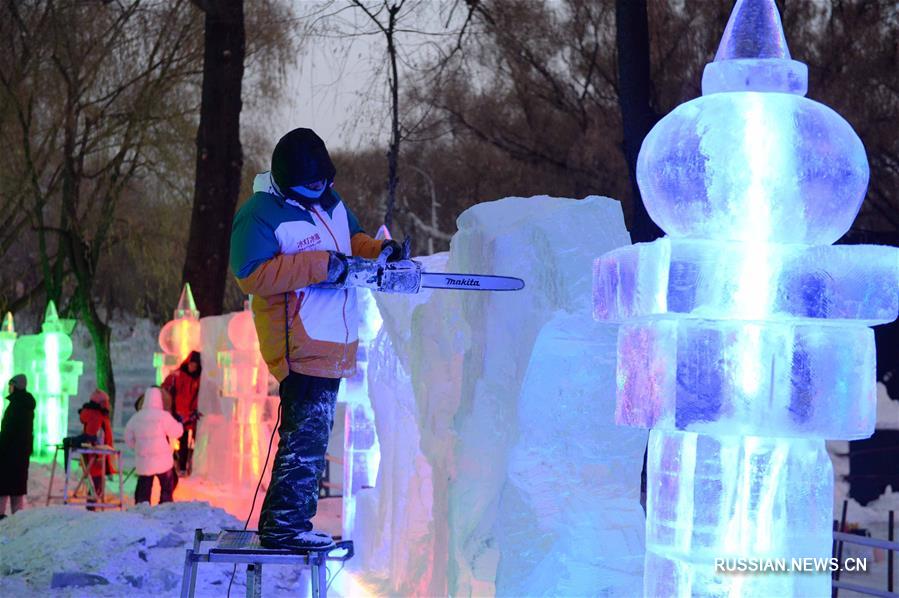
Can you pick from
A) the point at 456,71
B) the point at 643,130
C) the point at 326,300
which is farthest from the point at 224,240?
the point at 326,300

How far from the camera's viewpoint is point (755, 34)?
10.3ft

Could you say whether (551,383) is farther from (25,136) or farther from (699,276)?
(25,136)

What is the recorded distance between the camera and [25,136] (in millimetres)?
20141

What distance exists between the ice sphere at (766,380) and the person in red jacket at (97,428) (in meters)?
9.61

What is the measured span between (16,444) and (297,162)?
7.90 metres

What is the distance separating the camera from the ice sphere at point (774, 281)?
290 cm

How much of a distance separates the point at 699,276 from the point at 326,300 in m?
1.78

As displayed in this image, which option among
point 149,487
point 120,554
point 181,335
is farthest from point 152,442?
point 120,554

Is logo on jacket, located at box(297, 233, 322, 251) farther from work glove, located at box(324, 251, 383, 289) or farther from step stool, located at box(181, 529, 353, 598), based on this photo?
step stool, located at box(181, 529, 353, 598)

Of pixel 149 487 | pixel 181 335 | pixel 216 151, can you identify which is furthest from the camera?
pixel 216 151

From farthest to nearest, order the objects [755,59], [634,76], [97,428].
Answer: [97,428], [634,76], [755,59]

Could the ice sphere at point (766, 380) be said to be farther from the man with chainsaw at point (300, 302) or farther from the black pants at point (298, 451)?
the black pants at point (298, 451)

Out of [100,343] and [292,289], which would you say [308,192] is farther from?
[100,343]

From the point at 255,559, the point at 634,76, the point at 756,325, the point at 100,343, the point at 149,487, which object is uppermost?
the point at 634,76
